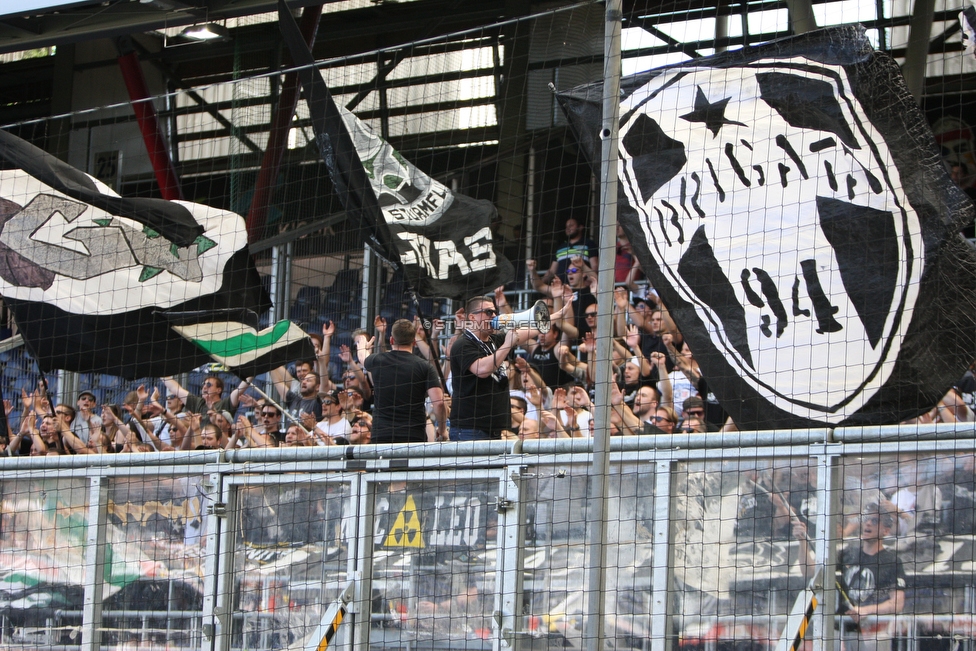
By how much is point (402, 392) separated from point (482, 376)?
1.64 ft

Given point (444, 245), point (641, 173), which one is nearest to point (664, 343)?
point (444, 245)

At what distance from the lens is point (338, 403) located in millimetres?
8711

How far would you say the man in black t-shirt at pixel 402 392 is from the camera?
6.31 metres

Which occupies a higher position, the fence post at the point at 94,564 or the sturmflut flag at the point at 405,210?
the sturmflut flag at the point at 405,210

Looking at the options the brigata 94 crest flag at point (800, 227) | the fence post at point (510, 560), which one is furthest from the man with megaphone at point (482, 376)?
the fence post at point (510, 560)

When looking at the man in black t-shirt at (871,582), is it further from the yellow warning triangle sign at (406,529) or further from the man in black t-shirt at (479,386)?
the man in black t-shirt at (479,386)

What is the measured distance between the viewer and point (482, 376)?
6.52 metres

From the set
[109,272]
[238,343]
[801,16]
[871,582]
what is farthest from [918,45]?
Answer: [109,272]

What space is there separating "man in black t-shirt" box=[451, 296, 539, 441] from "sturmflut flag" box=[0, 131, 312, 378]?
2.09 metres

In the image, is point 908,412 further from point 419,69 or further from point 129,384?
point 129,384

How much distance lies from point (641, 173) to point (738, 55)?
0.79 metres

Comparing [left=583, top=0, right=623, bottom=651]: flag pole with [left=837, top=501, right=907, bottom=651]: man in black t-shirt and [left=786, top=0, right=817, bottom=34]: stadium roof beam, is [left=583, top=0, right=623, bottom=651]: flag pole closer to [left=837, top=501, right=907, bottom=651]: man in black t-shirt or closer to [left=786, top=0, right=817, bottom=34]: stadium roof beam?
[left=837, top=501, right=907, bottom=651]: man in black t-shirt

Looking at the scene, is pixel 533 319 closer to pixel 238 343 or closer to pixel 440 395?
pixel 440 395

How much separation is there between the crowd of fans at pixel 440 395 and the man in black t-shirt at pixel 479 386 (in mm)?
41
